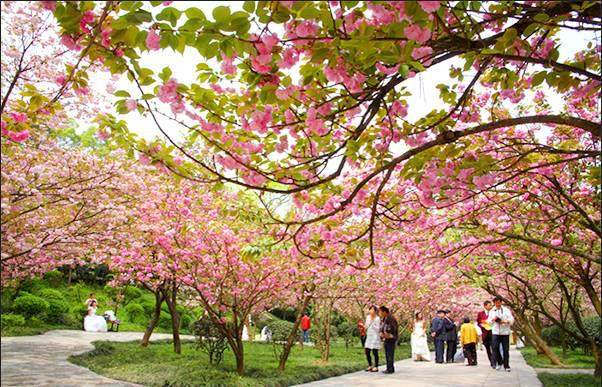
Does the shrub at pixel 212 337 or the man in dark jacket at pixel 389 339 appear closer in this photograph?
the shrub at pixel 212 337

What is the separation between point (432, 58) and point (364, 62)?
641mm

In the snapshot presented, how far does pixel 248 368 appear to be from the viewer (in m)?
9.50

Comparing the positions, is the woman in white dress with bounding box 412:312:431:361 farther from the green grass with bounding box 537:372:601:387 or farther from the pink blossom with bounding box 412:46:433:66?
the pink blossom with bounding box 412:46:433:66

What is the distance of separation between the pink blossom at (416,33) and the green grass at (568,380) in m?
8.01

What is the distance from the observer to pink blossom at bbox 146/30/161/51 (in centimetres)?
284

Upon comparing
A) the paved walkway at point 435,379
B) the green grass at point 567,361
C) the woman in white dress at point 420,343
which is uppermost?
the woman in white dress at point 420,343

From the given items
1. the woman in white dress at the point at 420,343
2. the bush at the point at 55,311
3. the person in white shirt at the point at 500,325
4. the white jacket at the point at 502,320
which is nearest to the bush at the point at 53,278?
the bush at the point at 55,311

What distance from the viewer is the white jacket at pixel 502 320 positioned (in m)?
10.8

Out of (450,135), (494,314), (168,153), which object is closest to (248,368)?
(494,314)

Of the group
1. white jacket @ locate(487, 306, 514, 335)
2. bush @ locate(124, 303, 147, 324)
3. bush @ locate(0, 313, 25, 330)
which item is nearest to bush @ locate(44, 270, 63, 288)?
bush @ locate(124, 303, 147, 324)

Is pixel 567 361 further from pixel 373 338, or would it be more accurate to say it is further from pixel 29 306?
pixel 29 306

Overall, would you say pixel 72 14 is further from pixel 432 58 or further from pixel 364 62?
pixel 432 58

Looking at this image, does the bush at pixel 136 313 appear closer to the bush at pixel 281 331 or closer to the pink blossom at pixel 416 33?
the bush at pixel 281 331

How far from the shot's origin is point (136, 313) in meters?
26.5
